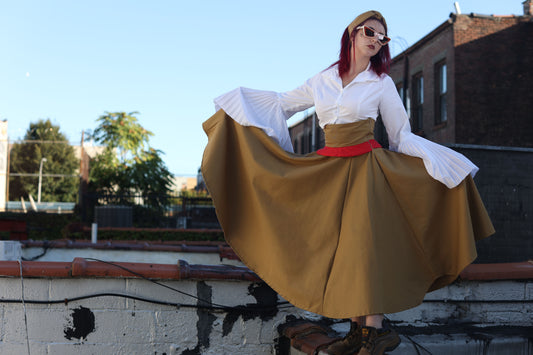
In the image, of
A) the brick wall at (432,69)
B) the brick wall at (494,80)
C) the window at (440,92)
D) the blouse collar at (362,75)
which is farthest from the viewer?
the window at (440,92)

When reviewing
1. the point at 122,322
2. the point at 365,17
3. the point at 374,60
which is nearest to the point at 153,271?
the point at 122,322

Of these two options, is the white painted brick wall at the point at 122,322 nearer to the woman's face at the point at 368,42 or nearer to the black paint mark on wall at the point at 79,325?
the black paint mark on wall at the point at 79,325

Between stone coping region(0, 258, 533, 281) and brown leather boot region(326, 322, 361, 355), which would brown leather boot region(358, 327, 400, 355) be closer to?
brown leather boot region(326, 322, 361, 355)

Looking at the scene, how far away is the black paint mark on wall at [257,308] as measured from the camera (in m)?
3.55

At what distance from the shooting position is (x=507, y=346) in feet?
10.5

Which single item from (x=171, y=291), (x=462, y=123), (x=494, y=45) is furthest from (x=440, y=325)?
(x=494, y=45)

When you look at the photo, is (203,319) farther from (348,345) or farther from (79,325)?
(348,345)

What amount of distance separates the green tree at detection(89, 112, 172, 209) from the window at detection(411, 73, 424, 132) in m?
8.82

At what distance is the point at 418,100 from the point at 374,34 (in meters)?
17.0

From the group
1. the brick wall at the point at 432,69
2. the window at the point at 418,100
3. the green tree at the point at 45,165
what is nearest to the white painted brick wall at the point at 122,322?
the brick wall at the point at 432,69

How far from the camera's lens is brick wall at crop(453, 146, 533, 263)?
440 cm

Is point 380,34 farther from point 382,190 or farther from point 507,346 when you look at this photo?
point 507,346

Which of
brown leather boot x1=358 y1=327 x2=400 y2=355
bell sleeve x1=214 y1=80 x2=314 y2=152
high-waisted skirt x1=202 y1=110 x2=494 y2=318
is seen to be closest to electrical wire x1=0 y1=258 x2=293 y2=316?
high-waisted skirt x1=202 y1=110 x2=494 y2=318

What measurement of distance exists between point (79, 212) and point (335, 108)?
12.7m
